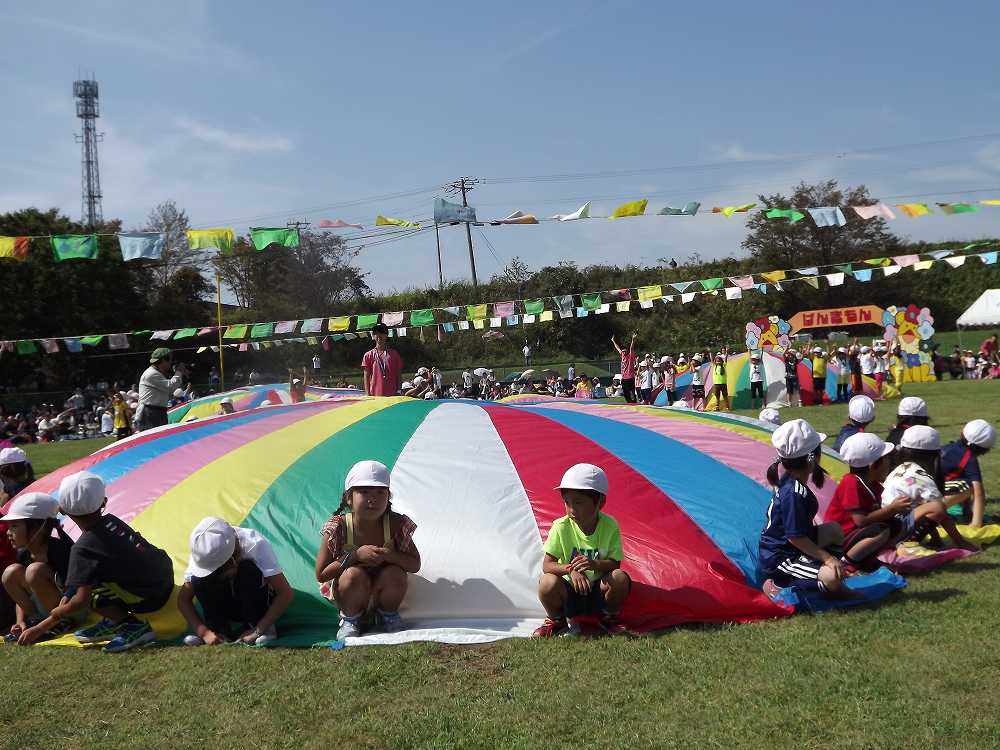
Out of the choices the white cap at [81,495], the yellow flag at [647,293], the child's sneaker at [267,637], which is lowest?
the child's sneaker at [267,637]

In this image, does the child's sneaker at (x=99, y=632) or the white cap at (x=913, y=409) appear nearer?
the child's sneaker at (x=99, y=632)

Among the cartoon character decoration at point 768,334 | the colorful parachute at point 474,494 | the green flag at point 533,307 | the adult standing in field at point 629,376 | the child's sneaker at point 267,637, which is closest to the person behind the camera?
the child's sneaker at point 267,637

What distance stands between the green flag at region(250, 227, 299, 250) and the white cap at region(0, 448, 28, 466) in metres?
6.14

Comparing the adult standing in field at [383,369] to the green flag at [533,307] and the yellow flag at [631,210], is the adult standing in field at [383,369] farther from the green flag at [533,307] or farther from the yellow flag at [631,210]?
the green flag at [533,307]

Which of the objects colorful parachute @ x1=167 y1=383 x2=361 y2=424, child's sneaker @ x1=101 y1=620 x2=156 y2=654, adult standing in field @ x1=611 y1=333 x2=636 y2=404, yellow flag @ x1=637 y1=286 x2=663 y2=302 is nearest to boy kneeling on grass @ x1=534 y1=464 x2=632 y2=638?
child's sneaker @ x1=101 y1=620 x2=156 y2=654

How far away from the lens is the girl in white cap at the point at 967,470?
544cm

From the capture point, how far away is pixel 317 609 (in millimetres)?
4359

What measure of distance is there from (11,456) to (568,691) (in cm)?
461

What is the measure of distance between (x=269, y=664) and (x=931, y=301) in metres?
37.0

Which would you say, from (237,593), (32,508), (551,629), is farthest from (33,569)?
(551,629)

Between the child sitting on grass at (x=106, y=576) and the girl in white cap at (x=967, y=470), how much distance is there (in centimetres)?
457

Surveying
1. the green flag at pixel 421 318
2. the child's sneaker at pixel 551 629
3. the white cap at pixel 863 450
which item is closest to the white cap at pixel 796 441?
the white cap at pixel 863 450

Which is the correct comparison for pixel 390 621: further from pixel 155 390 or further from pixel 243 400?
pixel 243 400

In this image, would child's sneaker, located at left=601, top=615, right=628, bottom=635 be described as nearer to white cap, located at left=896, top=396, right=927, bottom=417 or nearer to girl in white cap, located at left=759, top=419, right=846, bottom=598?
girl in white cap, located at left=759, top=419, right=846, bottom=598
